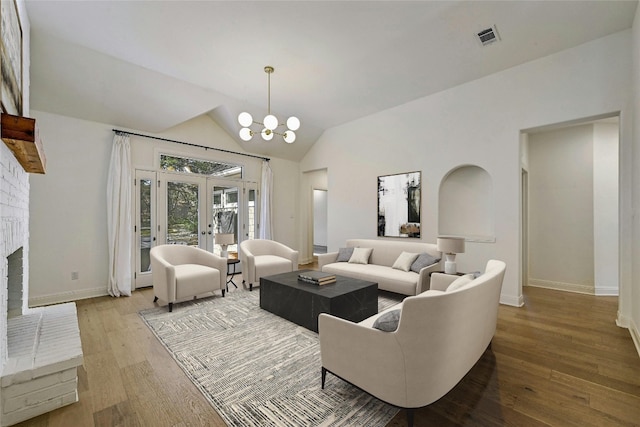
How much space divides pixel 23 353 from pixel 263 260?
305cm

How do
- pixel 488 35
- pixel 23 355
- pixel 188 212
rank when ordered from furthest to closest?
1. pixel 188 212
2. pixel 488 35
3. pixel 23 355

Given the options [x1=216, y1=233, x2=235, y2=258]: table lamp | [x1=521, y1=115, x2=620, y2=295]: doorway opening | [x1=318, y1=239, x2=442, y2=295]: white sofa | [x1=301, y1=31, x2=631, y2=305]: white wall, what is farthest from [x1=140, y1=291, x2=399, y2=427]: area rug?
[x1=521, y1=115, x2=620, y2=295]: doorway opening

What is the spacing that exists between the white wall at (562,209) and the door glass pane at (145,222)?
23.3 ft

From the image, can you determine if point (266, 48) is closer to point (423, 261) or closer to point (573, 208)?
point (423, 261)

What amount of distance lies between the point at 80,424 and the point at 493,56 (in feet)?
18.2

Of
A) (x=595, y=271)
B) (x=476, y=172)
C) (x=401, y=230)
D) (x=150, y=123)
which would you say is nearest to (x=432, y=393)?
(x=401, y=230)

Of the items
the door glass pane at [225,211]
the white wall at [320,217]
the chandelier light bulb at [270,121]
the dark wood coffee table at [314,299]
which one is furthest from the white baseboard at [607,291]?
the white wall at [320,217]

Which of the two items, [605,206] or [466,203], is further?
[466,203]

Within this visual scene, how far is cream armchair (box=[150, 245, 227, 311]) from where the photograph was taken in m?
3.45

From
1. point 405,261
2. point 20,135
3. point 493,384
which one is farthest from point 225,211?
point 493,384

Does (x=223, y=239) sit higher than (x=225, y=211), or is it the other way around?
(x=225, y=211)

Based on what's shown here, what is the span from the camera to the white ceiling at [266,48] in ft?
9.16

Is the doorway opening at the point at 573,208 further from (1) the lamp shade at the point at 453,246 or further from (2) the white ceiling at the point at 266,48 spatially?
(1) the lamp shade at the point at 453,246

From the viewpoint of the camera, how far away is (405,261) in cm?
412
